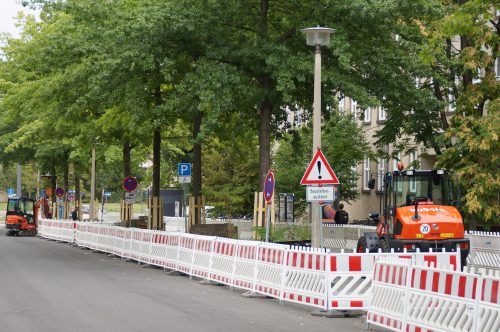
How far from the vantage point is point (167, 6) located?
1013 inches

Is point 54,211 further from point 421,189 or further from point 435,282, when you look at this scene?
point 435,282

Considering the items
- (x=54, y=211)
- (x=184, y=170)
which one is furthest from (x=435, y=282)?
(x=54, y=211)

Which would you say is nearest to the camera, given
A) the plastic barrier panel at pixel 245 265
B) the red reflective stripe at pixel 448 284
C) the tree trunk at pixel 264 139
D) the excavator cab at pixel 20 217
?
the red reflective stripe at pixel 448 284

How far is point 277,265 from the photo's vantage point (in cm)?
1717

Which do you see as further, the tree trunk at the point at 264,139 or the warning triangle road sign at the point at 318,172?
the tree trunk at the point at 264,139

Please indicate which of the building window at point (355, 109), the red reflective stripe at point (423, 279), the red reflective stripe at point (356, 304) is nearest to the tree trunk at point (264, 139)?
the building window at point (355, 109)

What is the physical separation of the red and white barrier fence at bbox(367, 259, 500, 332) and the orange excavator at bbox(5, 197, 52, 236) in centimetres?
4785

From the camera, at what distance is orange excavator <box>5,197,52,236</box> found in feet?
192

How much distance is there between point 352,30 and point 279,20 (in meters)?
2.86

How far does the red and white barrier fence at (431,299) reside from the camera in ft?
33.6

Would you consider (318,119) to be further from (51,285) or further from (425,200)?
(51,285)

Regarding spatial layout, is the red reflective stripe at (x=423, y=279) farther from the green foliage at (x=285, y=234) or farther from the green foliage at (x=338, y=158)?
the green foliage at (x=338, y=158)

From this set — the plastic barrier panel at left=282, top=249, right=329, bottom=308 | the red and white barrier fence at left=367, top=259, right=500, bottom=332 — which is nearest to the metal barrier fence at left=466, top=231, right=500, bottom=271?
the plastic barrier panel at left=282, top=249, right=329, bottom=308

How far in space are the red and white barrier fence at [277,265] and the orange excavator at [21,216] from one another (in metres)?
32.1
